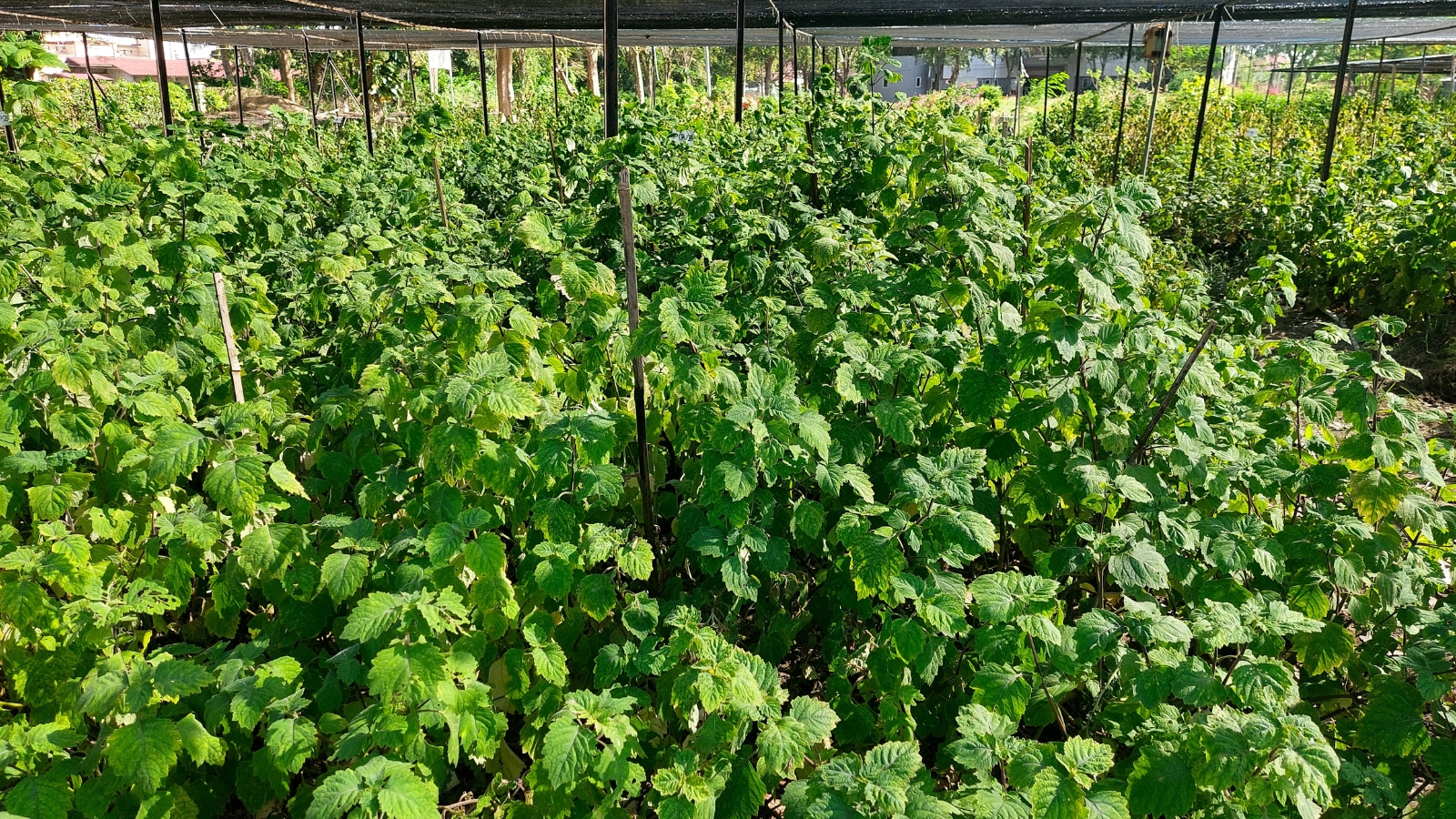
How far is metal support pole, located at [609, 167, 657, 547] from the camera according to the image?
2227 millimetres

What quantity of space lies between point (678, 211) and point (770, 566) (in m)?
1.81

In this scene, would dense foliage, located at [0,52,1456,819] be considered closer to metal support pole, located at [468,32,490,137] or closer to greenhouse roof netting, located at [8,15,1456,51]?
metal support pole, located at [468,32,490,137]

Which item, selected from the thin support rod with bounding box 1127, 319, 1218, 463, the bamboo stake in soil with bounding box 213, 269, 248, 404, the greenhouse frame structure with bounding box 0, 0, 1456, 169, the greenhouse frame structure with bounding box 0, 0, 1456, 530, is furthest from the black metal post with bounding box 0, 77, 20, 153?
the thin support rod with bounding box 1127, 319, 1218, 463

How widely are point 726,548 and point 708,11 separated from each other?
998 cm

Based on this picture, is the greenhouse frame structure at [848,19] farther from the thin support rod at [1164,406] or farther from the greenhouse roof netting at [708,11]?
the thin support rod at [1164,406]

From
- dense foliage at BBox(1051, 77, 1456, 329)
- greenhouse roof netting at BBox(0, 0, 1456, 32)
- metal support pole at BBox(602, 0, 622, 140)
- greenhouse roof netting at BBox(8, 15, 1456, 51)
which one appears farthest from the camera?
greenhouse roof netting at BBox(8, 15, 1456, 51)

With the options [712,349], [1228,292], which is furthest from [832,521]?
[1228,292]

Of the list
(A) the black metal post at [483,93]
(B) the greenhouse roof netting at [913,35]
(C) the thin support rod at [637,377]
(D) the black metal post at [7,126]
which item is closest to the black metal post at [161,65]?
(D) the black metal post at [7,126]

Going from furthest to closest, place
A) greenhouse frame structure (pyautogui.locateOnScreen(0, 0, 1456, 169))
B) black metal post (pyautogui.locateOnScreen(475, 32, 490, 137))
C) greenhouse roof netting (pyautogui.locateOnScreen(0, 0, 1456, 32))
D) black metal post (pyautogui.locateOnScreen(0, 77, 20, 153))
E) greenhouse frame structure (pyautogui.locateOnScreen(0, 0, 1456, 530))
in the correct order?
black metal post (pyautogui.locateOnScreen(475, 32, 490, 137)) → greenhouse roof netting (pyautogui.locateOnScreen(0, 0, 1456, 32)) → greenhouse frame structure (pyautogui.locateOnScreen(0, 0, 1456, 169)) → greenhouse frame structure (pyautogui.locateOnScreen(0, 0, 1456, 530)) → black metal post (pyautogui.locateOnScreen(0, 77, 20, 153))

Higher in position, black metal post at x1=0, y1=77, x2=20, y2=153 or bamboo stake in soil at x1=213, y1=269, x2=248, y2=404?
black metal post at x1=0, y1=77, x2=20, y2=153

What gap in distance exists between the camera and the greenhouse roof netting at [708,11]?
9195 mm

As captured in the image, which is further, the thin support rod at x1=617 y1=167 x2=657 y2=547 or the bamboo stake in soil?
the bamboo stake in soil

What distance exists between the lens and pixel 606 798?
187cm

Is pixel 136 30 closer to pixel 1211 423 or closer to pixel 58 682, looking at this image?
pixel 58 682
